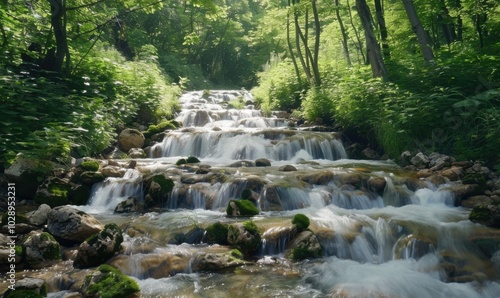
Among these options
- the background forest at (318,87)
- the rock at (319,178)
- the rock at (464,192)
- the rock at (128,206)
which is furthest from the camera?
the background forest at (318,87)

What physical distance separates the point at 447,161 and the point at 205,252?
6605 mm

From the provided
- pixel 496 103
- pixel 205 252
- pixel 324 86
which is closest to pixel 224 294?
pixel 205 252

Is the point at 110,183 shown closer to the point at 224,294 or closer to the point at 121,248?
the point at 121,248

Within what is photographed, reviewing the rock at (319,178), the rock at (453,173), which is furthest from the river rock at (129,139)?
the rock at (453,173)

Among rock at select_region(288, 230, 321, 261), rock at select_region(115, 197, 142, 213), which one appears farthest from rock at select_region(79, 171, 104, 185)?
rock at select_region(288, 230, 321, 261)

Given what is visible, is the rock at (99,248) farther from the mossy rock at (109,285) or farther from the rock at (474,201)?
the rock at (474,201)

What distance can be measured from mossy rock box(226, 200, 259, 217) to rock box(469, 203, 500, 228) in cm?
374

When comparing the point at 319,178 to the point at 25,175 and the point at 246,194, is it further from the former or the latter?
the point at 25,175

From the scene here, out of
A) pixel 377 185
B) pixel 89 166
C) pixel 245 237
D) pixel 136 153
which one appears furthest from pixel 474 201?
pixel 136 153

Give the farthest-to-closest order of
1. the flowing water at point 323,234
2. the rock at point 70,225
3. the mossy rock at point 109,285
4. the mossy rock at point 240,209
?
the mossy rock at point 240,209 < the rock at point 70,225 < the flowing water at point 323,234 < the mossy rock at point 109,285

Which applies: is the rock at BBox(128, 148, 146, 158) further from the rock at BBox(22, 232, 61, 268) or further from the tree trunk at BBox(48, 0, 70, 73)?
the rock at BBox(22, 232, 61, 268)

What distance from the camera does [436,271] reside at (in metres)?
5.11

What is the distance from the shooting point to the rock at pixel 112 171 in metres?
9.34

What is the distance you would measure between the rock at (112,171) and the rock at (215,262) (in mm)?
4853
